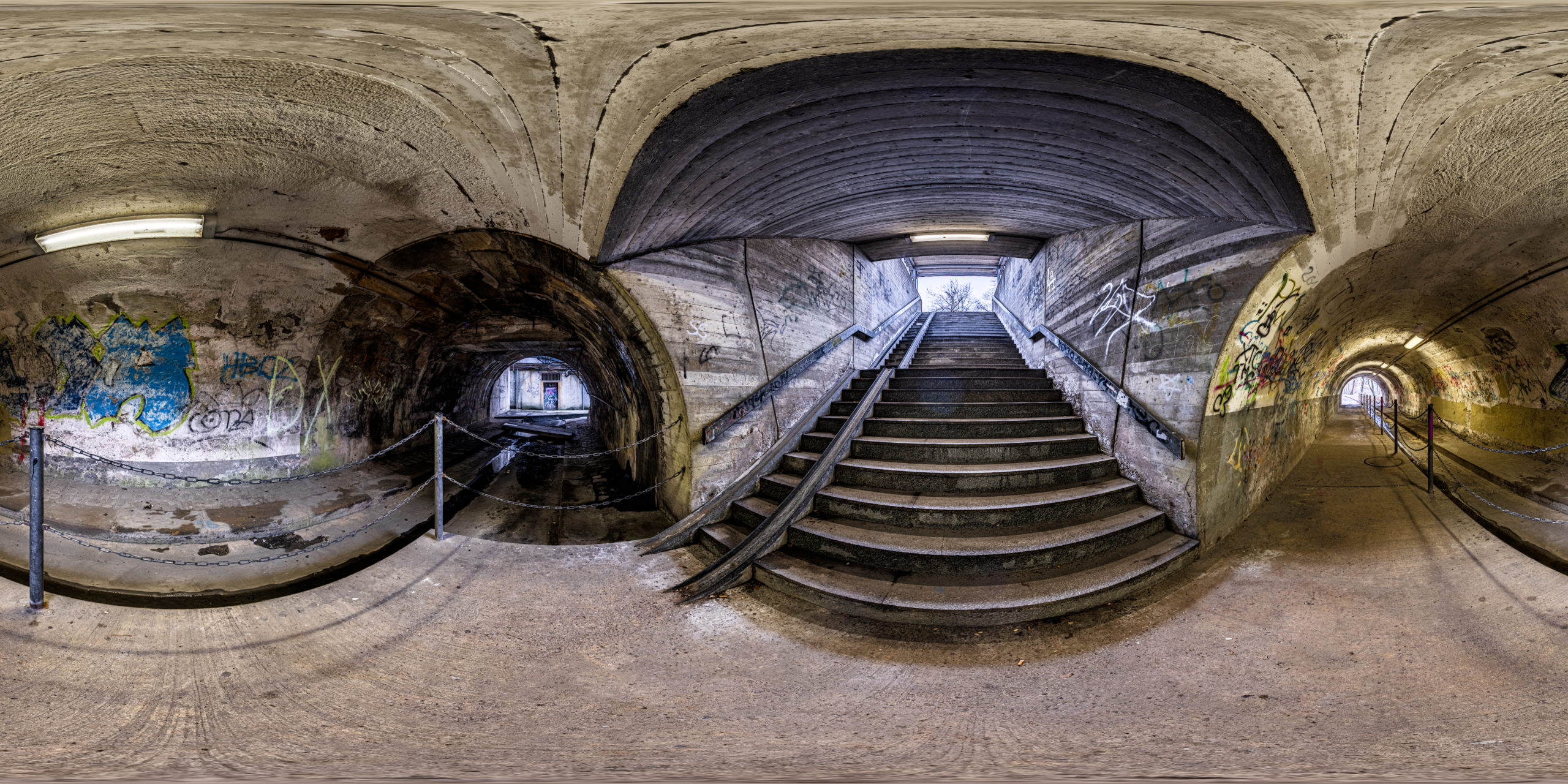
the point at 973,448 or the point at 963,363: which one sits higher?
the point at 963,363

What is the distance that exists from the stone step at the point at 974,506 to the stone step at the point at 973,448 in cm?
51

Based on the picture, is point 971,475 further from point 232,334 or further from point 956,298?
point 956,298

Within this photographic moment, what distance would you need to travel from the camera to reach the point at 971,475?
486cm

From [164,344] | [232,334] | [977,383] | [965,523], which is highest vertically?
[232,334]

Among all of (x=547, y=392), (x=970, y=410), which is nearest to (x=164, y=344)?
(x=970, y=410)

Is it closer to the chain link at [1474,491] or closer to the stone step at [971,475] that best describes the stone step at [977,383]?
the stone step at [971,475]

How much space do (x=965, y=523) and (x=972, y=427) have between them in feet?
5.26

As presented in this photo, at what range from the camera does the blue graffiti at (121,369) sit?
5.80 m

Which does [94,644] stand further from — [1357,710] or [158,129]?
[1357,710]

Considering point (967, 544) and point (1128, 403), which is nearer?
point (967, 544)

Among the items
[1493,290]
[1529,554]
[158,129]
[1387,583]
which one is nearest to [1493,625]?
[1387,583]

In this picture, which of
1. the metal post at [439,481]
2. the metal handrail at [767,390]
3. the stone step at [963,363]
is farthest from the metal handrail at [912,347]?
the metal post at [439,481]

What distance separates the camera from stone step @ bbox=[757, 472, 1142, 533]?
14.7 feet

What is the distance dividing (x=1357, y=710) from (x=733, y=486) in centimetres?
460
